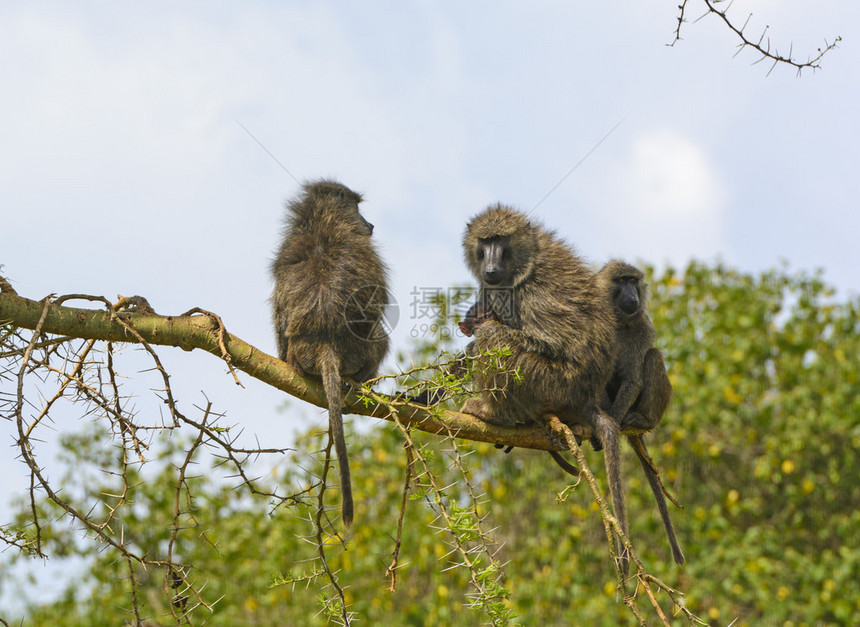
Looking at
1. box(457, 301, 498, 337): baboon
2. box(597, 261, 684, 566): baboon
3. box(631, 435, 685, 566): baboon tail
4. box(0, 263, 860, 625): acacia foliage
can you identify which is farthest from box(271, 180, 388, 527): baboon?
box(0, 263, 860, 625): acacia foliage

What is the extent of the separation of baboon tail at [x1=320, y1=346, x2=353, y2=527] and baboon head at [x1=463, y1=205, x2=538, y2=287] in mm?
1275

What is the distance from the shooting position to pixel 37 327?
11.0 feet

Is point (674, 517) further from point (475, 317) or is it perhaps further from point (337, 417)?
point (337, 417)

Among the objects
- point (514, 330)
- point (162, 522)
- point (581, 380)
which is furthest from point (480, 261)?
point (162, 522)

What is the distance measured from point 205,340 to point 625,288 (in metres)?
2.79

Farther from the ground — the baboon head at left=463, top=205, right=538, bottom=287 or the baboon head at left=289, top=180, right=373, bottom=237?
the baboon head at left=289, top=180, right=373, bottom=237

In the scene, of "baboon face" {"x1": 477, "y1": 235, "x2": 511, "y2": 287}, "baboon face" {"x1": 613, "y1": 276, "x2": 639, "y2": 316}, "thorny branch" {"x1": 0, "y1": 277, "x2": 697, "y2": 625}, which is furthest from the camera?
"baboon face" {"x1": 613, "y1": 276, "x2": 639, "y2": 316}

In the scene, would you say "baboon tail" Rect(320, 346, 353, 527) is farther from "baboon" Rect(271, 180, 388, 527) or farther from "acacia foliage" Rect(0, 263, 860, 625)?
"acacia foliage" Rect(0, 263, 860, 625)

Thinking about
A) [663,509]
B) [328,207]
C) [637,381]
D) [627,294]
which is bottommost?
[663,509]

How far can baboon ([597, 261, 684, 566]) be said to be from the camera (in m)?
4.81

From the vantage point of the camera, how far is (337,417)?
3811 mm

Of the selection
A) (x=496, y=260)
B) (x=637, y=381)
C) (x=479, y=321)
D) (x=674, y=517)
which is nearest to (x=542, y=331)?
(x=479, y=321)

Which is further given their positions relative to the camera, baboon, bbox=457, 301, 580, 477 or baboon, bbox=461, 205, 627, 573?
baboon, bbox=457, 301, 580, 477

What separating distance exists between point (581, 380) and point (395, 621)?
15.7ft
